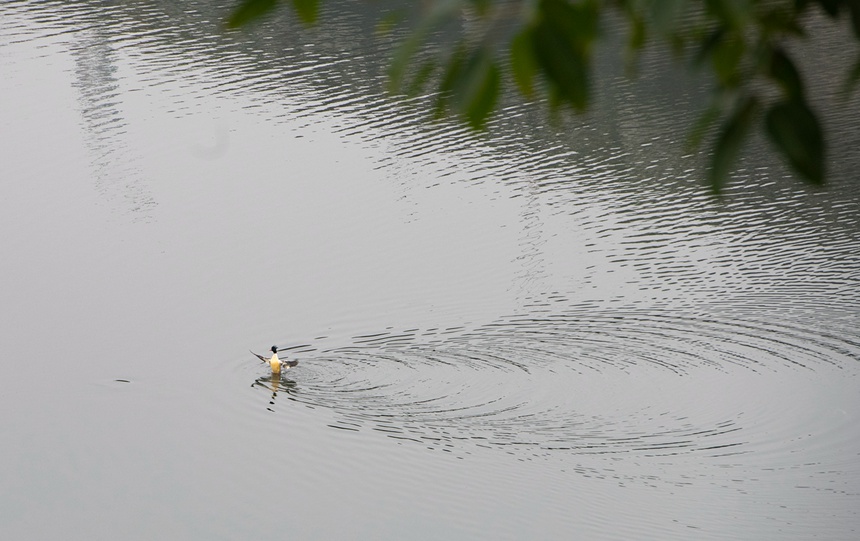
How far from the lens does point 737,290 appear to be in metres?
14.9

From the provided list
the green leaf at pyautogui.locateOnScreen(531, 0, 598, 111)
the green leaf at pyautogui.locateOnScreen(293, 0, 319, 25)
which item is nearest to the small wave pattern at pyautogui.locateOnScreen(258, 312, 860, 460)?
the green leaf at pyautogui.locateOnScreen(293, 0, 319, 25)

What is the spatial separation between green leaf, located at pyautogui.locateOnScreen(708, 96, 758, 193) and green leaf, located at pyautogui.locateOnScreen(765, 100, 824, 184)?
3 cm

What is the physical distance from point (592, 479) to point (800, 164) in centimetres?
989

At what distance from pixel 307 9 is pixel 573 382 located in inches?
444

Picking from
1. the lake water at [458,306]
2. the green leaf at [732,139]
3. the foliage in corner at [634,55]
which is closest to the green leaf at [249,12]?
the foliage in corner at [634,55]

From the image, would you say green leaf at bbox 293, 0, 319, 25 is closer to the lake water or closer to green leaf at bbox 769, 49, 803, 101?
green leaf at bbox 769, 49, 803, 101

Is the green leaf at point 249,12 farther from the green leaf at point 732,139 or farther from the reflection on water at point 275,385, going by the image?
the reflection on water at point 275,385

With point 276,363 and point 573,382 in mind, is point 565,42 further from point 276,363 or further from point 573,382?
point 276,363

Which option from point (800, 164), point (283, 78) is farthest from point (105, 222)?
point (800, 164)

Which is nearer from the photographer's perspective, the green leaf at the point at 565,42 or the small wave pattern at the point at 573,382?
the green leaf at the point at 565,42

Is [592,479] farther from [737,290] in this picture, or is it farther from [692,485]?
[737,290]

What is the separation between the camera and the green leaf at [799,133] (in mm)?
2010

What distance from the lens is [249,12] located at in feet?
6.77

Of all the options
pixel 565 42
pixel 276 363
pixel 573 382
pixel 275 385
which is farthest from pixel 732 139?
Result: pixel 275 385
